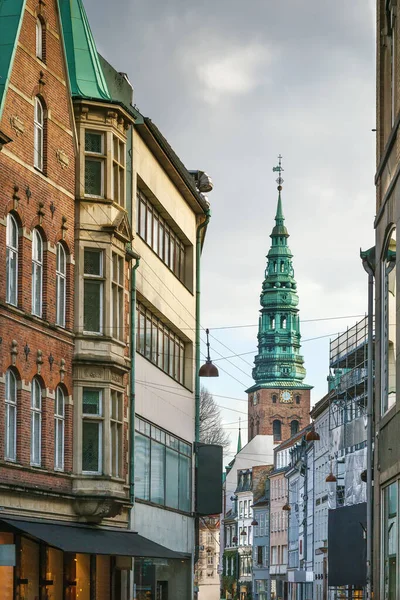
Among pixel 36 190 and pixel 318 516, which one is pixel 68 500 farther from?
pixel 318 516

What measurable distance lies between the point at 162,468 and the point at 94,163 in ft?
37.5

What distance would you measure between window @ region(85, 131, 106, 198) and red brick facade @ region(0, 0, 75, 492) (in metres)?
0.89

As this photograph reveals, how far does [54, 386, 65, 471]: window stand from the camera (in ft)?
107

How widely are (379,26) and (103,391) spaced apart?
1069cm

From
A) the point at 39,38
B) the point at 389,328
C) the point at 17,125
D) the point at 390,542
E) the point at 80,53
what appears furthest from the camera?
the point at 80,53

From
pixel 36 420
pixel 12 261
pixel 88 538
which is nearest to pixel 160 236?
pixel 36 420

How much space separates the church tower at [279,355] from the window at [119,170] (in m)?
130

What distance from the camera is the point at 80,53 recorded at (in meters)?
36.2

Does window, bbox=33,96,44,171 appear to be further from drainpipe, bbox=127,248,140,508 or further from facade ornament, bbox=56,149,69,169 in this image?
drainpipe, bbox=127,248,140,508

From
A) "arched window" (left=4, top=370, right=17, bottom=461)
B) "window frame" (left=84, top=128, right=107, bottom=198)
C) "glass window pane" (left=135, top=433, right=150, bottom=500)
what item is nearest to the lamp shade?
"glass window pane" (left=135, top=433, right=150, bottom=500)

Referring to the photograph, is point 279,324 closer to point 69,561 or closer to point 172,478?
point 172,478

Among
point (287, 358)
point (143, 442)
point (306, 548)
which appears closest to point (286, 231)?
point (287, 358)

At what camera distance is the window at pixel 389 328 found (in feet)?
87.7

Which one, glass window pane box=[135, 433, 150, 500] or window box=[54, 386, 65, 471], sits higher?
window box=[54, 386, 65, 471]
